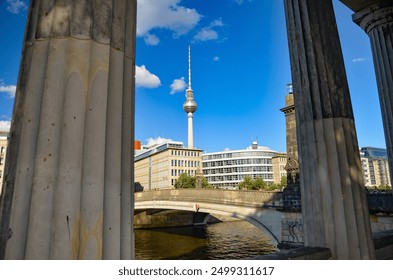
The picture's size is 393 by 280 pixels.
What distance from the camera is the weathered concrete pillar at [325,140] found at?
9.96 feet

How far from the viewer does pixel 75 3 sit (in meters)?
1.66

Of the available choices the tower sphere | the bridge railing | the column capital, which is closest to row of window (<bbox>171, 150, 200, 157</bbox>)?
the tower sphere

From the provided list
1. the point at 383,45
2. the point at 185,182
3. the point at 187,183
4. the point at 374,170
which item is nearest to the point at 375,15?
the point at 383,45

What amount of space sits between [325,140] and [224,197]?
1661cm

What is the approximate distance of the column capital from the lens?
18.3 ft

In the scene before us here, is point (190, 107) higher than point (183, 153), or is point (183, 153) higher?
point (190, 107)

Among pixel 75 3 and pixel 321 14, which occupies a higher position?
pixel 321 14

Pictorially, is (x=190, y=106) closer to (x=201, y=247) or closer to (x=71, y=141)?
(x=201, y=247)

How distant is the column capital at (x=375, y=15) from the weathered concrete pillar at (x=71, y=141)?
5.89m

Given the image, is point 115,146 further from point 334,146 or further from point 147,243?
point 147,243

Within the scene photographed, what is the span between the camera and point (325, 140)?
3.29 metres

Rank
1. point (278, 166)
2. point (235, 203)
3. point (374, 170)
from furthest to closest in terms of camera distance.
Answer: point (374, 170), point (278, 166), point (235, 203)
